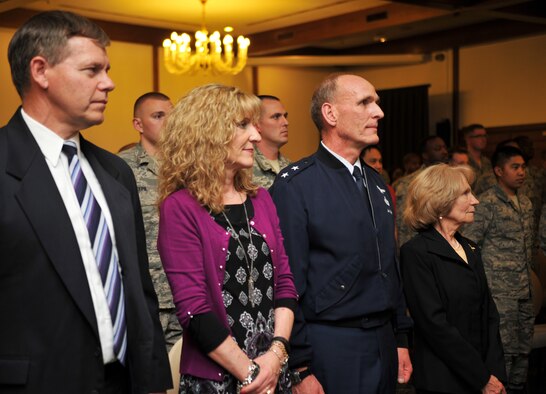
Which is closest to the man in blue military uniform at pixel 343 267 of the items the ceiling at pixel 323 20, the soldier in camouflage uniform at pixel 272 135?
the soldier in camouflage uniform at pixel 272 135

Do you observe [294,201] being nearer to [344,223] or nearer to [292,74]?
[344,223]

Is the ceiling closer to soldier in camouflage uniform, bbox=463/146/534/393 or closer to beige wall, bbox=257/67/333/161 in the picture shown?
beige wall, bbox=257/67/333/161

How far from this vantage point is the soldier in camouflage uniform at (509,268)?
15.5ft

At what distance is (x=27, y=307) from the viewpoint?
1631 millimetres

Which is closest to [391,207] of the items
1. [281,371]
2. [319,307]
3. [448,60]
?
[319,307]

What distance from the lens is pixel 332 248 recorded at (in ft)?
8.59

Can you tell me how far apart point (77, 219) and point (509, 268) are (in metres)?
3.64

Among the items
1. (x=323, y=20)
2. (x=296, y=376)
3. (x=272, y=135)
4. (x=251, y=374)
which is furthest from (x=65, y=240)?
(x=323, y=20)

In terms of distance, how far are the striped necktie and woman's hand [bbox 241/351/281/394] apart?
0.44 metres

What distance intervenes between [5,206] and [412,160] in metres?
7.36

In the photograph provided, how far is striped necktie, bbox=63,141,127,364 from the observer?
68.9 inches

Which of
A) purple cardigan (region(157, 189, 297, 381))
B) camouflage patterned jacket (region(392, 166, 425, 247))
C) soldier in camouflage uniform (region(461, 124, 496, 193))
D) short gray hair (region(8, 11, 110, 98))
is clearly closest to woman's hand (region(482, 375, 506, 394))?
purple cardigan (region(157, 189, 297, 381))

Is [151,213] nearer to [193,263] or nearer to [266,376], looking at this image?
[193,263]

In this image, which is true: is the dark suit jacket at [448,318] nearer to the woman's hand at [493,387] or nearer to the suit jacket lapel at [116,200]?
the woman's hand at [493,387]
